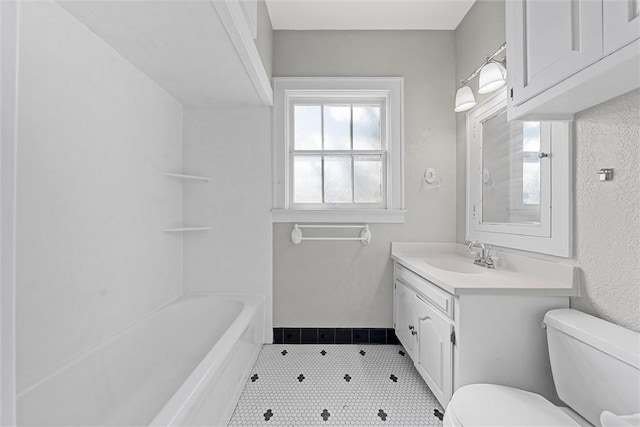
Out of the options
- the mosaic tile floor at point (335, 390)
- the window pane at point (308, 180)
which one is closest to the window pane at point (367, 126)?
the window pane at point (308, 180)

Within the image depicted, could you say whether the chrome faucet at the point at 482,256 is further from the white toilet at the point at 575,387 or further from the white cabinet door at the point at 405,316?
the white toilet at the point at 575,387

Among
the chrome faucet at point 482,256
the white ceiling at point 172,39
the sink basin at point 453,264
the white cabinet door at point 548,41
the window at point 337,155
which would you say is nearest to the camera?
the white cabinet door at point 548,41

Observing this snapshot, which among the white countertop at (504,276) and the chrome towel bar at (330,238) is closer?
the white countertop at (504,276)

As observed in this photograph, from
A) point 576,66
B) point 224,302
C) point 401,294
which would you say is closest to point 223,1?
point 576,66

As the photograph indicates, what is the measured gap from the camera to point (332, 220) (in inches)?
98.5

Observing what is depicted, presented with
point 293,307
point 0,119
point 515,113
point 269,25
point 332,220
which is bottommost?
point 293,307

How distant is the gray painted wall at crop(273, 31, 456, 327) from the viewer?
252cm

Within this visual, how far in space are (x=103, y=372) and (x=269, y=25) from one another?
97.8 inches

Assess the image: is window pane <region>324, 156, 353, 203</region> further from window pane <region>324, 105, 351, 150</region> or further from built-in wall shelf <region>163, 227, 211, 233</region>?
built-in wall shelf <region>163, 227, 211, 233</region>

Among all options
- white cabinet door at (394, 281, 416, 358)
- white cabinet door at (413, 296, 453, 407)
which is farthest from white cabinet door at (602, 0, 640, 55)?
white cabinet door at (394, 281, 416, 358)

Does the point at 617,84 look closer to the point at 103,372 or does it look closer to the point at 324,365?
the point at 324,365

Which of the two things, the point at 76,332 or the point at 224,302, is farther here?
the point at 224,302

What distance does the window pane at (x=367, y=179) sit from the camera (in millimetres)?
2609

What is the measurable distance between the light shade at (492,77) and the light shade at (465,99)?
0.23m
